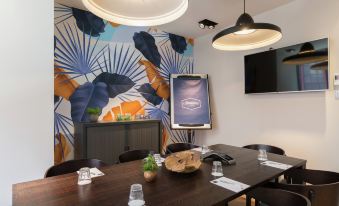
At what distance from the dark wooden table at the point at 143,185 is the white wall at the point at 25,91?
32.6 inches

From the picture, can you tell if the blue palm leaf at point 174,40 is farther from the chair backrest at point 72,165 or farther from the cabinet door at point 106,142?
the chair backrest at point 72,165

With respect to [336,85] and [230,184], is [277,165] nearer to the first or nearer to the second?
[230,184]

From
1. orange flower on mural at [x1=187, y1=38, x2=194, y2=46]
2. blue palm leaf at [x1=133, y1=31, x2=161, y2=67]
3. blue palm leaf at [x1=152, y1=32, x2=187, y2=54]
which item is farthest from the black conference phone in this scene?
orange flower on mural at [x1=187, y1=38, x2=194, y2=46]

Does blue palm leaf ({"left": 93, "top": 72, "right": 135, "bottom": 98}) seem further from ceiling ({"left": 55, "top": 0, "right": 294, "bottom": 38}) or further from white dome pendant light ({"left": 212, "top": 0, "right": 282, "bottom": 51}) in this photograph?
→ white dome pendant light ({"left": 212, "top": 0, "right": 282, "bottom": 51})

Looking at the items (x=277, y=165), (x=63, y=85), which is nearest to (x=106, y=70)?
(x=63, y=85)

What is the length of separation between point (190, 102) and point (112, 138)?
1.72m

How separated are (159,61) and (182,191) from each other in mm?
2974

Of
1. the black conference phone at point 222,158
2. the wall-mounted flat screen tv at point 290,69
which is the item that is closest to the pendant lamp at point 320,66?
the wall-mounted flat screen tv at point 290,69

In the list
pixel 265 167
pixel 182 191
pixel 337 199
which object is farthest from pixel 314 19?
pixel 182 191

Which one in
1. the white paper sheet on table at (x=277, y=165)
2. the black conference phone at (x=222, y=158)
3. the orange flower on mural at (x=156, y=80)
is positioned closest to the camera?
the white paper sheet on table at (x=277, y=165)

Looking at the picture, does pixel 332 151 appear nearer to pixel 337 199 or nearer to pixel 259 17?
pixel 337 199

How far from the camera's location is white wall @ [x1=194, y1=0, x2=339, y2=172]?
2.53 m

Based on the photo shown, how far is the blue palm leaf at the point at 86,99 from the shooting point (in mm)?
2998

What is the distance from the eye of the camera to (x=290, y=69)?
284cm
